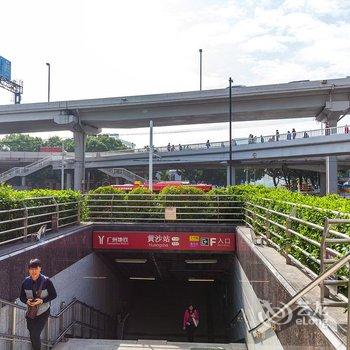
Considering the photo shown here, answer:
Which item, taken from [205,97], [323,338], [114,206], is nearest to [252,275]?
[323,338]

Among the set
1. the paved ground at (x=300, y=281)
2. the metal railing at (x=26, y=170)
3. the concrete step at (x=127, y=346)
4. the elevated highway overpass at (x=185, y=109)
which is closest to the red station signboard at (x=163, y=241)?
the paved ground at (x=300, y=281)

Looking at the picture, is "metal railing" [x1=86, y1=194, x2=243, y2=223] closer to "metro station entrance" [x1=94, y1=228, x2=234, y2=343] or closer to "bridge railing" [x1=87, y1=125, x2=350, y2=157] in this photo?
"metro station entrance" [x1=94, y1=228, x2=234, y2=343]

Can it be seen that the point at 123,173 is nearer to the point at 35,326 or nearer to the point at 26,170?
the point at 26,170

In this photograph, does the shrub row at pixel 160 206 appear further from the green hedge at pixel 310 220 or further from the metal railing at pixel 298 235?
the green hedge at pixel 310 220

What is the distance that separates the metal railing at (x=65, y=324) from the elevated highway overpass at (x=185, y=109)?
2742 centimetres

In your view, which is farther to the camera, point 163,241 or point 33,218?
point 163,241

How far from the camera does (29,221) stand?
10781 millimetres

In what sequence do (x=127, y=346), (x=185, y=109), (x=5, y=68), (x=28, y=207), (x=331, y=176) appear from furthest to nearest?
(x=5, y=68), (x=185, y=109), (x=331, y=176), (x=28, y=207), (x=127, y=346)

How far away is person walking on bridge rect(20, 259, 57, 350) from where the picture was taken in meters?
6.34

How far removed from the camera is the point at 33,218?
35.7ft

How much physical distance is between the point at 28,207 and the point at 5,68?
178 feet

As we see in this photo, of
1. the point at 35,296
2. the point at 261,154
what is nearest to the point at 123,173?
the point at 261,154

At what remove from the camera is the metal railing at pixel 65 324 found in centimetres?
695

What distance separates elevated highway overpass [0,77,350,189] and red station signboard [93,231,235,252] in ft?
87.0
